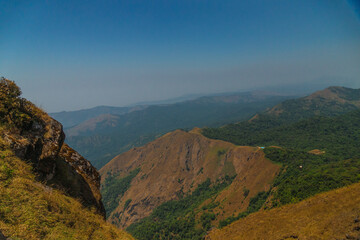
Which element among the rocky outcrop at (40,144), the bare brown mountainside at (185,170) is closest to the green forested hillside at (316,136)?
the bare brown mountainside at (185,170)

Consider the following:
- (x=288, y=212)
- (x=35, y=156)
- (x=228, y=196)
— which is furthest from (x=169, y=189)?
(x=35, y=156)

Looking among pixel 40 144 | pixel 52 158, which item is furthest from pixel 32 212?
pixel 40 144

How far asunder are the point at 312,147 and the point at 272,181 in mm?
67980

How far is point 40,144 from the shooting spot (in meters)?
10.1

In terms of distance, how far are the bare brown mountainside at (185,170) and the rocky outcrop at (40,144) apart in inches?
2492

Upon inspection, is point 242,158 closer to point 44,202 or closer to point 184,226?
point 184,226

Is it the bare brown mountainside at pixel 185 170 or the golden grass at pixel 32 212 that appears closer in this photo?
the golden grass at pixel 32 212

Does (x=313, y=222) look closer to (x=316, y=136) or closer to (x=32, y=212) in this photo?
(x=32, y=212)

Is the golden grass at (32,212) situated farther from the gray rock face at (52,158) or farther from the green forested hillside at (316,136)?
the green forested hillside at (316,136)

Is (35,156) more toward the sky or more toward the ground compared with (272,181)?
more toward the sky

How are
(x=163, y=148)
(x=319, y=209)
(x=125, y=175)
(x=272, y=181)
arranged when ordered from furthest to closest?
(x=125, y=175) → (x=163, y=148) → (x=272, y=181) → (x=319, y=209)

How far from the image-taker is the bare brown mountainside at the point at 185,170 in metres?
71.2

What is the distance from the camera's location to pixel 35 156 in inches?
376

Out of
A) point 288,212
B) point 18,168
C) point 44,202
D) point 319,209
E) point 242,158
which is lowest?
point 242,158
